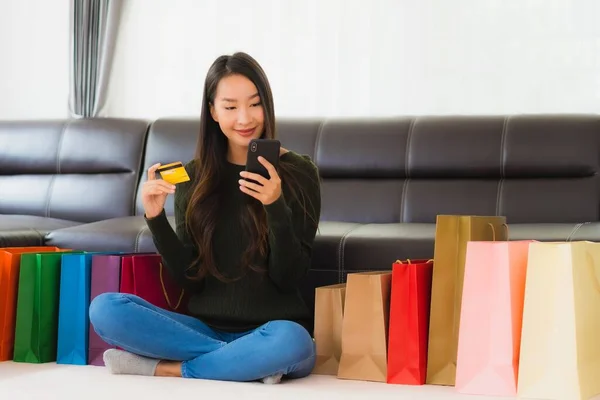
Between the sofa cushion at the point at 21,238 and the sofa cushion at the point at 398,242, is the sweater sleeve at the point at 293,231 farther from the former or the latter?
the sofa cushion at the point at 21,238

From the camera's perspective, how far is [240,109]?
99.0 inches

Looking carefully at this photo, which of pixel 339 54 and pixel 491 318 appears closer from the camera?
pixel 491 318

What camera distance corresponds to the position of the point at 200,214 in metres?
2.53

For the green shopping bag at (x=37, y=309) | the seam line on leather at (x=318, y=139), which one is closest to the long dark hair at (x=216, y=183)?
the green shopping bag at (x=37, y=309)

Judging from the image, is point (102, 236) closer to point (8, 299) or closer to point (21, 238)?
point (21, 238)

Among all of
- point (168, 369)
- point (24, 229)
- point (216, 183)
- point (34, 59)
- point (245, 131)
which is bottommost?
point (168, 369)

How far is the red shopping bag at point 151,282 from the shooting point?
2.63m

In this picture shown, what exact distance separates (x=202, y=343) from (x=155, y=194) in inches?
16.1

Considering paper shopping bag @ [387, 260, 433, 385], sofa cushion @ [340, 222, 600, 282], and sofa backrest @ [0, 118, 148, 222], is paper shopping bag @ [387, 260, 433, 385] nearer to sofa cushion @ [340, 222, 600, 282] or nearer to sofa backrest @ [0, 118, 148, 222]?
sofa cushion @ [340, 222, 600, 282]

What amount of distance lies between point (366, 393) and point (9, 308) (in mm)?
1139

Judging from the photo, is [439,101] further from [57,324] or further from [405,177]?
[57,324]

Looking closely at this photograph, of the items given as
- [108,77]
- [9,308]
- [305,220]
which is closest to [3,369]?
[9,308]

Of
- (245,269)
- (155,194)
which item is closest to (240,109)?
(155,194)

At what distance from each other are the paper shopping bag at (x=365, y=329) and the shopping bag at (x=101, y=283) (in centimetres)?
69
